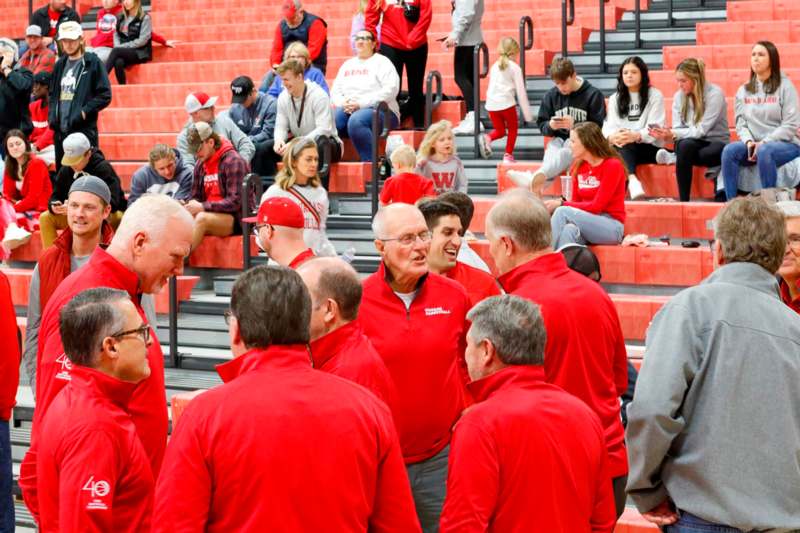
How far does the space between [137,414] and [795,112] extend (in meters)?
6.70

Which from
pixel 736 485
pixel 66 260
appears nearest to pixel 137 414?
pixel 736 485

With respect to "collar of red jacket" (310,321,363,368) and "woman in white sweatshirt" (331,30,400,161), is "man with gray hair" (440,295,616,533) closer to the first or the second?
"collar of red jacket" (310,321,363,368)

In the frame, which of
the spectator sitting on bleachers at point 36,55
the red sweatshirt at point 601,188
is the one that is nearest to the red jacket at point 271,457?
the red sweatshirt at point 601,188

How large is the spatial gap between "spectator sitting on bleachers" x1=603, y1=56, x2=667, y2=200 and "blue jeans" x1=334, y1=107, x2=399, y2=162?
1.91 meters

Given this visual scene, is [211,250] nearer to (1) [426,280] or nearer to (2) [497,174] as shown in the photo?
(2) [497,174]

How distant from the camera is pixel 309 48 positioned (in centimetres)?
1168

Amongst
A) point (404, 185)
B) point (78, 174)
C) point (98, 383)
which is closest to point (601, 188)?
point (404, 185)

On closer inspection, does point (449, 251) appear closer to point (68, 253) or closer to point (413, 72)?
point (68, 253)

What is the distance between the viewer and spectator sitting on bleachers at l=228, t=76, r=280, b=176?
10325mm

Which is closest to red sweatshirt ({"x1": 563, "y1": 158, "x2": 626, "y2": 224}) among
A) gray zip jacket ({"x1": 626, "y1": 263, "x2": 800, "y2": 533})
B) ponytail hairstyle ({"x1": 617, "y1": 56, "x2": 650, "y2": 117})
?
ponytail hairstyle ({"x1": 617, "y1": 56, "x2": 650, "y2": 117})

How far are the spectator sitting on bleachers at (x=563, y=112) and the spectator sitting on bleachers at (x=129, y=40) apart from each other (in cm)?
568

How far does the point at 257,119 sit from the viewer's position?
10547 mm

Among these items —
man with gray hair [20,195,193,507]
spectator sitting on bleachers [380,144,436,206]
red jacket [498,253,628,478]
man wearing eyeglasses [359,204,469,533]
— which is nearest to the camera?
man with gray hair [20,195,193,507]

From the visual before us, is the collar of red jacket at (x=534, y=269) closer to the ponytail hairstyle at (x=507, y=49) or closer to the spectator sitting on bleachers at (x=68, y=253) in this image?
the spectator sitting on bleachers at (x=68, y=253)
